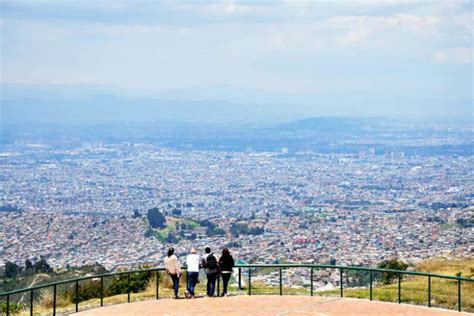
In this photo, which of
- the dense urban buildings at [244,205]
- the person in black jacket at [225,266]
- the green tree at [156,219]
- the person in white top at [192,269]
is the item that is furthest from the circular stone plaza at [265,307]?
the green tree at [156,219]

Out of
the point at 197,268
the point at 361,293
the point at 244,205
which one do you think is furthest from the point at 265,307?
the point at 244,205

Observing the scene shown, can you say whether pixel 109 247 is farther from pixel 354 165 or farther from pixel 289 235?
pixel 354 165

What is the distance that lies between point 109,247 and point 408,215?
34.5 meters

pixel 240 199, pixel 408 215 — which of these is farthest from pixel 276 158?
pixel 408 215

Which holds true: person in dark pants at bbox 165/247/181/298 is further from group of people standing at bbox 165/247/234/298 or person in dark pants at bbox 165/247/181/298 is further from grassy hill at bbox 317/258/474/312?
grassy hill at bbox 317/258/474/312

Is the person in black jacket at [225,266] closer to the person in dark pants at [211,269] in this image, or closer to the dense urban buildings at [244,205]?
the person in dark pants at [211,269]

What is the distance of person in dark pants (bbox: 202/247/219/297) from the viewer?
72.8 ft

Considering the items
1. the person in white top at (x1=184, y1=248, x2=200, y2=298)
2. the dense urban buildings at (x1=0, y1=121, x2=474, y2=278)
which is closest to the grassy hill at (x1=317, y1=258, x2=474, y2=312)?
the person in white top at (x1=184, y1=248, x2=200, y2=298)

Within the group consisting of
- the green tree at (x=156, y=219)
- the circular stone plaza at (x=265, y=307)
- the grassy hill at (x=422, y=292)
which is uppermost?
the grassy hill at (x=422, y=292)

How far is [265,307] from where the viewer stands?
21125mm

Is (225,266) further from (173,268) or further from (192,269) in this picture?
(173,268)

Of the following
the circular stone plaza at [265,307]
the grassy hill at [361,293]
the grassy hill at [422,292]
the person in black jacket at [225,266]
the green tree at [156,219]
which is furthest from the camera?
the green tree at [156,219]

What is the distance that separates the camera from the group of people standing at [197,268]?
22.2 metres

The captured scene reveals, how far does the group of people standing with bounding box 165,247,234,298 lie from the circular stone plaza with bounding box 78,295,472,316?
1.08 ft
